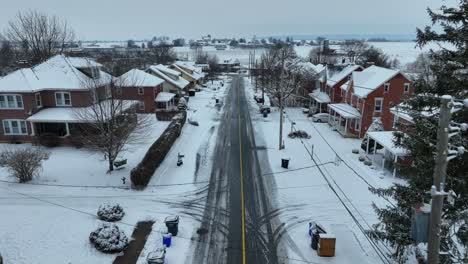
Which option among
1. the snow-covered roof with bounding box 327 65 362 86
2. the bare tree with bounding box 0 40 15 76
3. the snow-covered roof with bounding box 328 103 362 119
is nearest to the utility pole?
the snow-covered roof with bounding box 328 103 362 119

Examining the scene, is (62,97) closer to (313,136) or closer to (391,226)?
(313,136)

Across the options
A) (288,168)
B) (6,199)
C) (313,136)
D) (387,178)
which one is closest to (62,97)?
(6,199)

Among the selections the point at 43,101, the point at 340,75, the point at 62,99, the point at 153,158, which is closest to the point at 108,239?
the point at 153,158

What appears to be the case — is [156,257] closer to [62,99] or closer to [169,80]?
[62,99]

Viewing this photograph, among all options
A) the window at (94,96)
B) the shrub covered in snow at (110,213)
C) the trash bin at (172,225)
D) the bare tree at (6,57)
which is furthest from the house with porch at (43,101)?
the bare tree at (6,57)

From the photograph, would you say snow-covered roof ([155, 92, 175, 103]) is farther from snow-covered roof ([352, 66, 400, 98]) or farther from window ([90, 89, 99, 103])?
snow-covered roof ([352, 66, 400, 98])

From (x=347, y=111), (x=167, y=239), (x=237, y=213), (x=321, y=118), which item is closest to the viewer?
(x=167, y=239)
